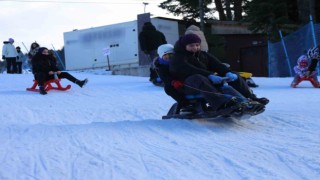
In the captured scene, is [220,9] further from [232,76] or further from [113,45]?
[232,76]

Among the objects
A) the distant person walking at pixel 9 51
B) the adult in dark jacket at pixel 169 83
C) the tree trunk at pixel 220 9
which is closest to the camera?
the adult in dark jacket at pixel 169 83

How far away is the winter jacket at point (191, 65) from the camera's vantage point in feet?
18.6

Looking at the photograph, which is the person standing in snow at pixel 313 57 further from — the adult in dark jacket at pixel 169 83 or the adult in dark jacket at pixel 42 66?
the adult in dark jacket at pixel 42 66

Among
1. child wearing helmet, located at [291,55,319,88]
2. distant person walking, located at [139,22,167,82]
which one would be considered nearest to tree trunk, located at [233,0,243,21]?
distant person walking, located at [139,22,167,82]

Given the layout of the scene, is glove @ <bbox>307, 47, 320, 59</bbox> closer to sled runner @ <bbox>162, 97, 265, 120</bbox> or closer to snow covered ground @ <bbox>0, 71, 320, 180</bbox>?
snow covered ground @ <bbox>0, 71, 320, 180</bbox>

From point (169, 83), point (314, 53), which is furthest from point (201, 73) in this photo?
point (314, 53)

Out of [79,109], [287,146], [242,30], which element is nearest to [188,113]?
[287,146]

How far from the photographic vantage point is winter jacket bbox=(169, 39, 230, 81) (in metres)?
5.68

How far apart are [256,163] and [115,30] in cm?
2194

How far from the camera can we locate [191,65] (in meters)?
5.69

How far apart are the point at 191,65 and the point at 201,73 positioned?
0.16m

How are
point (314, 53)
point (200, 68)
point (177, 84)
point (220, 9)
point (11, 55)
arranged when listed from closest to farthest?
point (200, 68) → point (177, 84) → point (314, 53) → point (11, 55) → point (220, 9)

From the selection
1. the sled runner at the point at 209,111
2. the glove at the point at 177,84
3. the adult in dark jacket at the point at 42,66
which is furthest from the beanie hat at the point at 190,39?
the adult in dark jacket at the point at 42,66

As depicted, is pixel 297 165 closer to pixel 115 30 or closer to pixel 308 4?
pixel 308 4
